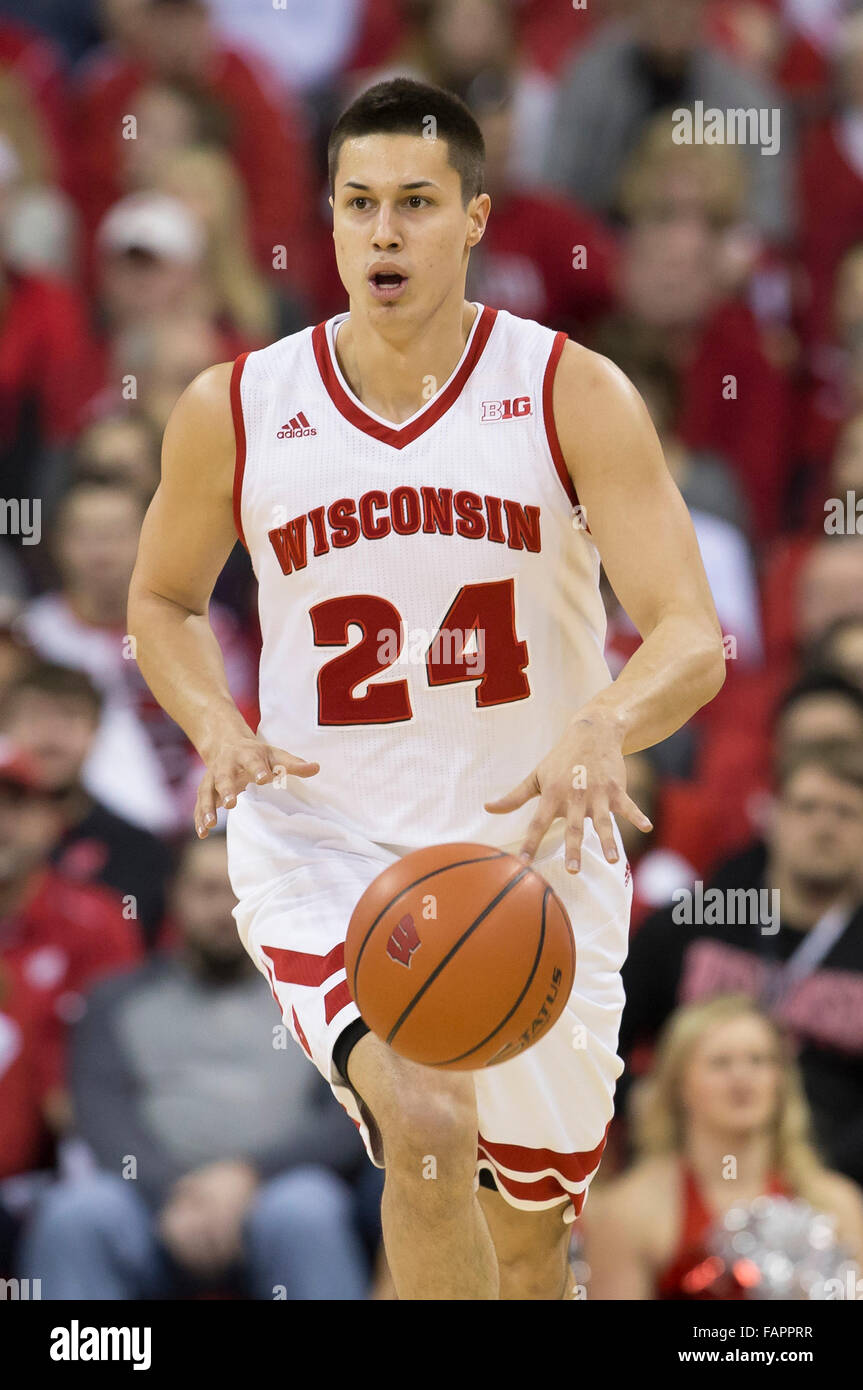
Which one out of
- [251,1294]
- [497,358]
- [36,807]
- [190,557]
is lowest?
[251,1294]

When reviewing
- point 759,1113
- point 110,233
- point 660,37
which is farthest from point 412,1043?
point 660,37

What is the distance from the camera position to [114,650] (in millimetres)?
7461

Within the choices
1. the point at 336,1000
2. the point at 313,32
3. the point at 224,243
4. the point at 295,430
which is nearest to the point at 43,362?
the point at 224,243

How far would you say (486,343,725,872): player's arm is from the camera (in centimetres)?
396

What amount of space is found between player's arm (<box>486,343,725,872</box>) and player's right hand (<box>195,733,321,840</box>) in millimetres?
499

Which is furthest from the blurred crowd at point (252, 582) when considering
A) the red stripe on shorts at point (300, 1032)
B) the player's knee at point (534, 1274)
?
the red stripe on shorts at point (300, 1032)

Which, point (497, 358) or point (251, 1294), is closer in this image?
point (497, 358)

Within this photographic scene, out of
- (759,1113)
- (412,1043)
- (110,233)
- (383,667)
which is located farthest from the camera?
(110,233)

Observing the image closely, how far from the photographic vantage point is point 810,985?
20.6 feet

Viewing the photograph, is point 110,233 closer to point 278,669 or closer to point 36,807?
point 36,807

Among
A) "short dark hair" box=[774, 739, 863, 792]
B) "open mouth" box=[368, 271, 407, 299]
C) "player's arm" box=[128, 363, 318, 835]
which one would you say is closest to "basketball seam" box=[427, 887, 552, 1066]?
"player's arm" box=[128, 363, 318, 835]

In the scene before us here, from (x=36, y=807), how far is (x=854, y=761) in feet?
8.94

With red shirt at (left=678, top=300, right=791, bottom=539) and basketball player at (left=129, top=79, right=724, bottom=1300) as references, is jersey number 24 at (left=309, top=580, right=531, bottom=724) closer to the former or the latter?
basketball player at (left=129, top=79, right=724, bottom=1300)

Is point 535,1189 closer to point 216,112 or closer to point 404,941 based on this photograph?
point 404,941
